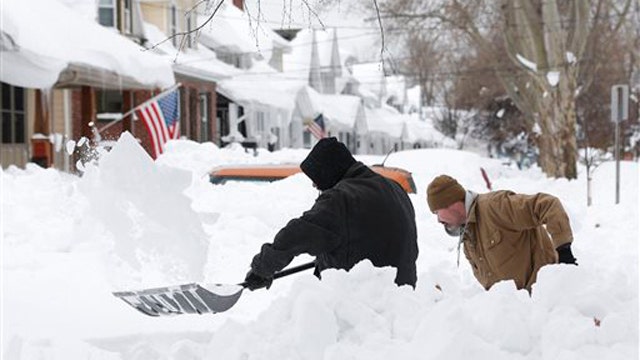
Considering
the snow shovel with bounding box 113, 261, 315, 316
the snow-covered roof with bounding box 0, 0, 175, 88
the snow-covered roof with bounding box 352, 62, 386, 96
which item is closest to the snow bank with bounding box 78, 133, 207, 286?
the snow shovel with bounding box 113, 261, 315, 316

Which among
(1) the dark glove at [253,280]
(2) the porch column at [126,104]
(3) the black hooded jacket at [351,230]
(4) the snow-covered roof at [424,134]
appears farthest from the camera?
(4) the snow-covered roof at [424,134]

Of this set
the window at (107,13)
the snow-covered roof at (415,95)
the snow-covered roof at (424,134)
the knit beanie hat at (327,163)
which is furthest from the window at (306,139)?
the snow-covered roof at (415,95)

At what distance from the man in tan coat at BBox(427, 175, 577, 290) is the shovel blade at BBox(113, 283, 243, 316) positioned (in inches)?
46.6

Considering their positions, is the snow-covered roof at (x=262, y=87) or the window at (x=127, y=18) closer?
the window at (x=127, y=18)

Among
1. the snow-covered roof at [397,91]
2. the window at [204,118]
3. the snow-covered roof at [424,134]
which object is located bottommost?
the snow-covered roof at [424,134]

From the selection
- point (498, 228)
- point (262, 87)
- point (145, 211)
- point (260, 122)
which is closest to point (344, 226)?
point (498, 228)

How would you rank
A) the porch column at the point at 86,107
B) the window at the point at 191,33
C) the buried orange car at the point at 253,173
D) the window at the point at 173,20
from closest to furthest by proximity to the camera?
the window at the point at 191,33 → the buried orange car at the point at 253,173 → the porch column at the point at 86,107 → the window at the point at 173,20

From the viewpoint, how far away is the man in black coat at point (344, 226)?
14.0ft

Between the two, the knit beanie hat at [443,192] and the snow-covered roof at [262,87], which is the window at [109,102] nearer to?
the snow-covered roof at [262,87]

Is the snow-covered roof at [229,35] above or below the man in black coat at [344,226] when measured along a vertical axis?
above

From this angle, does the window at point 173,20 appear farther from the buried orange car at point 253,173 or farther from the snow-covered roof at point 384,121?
the snow-covered roof at point 384,121

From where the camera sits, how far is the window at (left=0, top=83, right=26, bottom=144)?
18.7 metres

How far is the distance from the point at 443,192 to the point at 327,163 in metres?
0.75

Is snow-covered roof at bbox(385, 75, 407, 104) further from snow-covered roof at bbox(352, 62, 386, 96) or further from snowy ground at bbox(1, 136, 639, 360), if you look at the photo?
snowy ground at bbox(1, 136, 639, 360)
